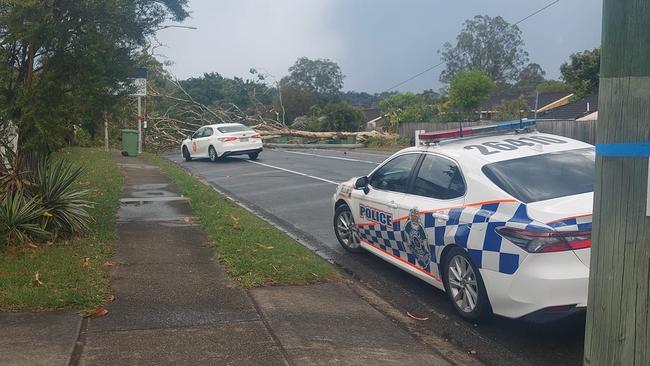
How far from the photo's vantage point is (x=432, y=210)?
20.1 feet

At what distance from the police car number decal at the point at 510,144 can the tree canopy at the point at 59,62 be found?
4658mm

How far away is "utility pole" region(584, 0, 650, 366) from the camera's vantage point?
216 cm

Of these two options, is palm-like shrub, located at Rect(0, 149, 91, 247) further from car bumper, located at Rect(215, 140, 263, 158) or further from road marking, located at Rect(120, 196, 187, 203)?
car bumper, located at Rect(215, 140, 263, 158)

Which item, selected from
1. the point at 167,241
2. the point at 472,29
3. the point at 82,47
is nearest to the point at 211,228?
the point at 167,241

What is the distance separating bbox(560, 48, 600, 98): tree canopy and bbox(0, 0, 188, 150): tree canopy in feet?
129

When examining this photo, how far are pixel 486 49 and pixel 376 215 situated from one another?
73.9 metres

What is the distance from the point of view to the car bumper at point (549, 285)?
4750 mm

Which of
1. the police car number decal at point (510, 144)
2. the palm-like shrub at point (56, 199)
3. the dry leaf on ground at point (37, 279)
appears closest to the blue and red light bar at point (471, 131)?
the police car number decal at point (510, 144)

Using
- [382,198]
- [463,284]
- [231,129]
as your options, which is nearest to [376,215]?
[382,198]

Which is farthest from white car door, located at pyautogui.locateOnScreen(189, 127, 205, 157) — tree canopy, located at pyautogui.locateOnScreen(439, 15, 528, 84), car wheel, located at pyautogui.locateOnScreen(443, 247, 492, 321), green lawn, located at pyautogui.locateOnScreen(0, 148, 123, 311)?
tree canopy, located at pyautogui.locateOnScreen(439, 15, 528, 84)

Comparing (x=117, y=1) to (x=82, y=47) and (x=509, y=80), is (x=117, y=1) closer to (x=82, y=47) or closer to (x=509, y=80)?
(x=82, y=47)

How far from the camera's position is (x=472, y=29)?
76.6 metres

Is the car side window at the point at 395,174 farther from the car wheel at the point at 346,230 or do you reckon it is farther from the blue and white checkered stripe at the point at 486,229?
the blue and white checkered stripe at the point at 486,229

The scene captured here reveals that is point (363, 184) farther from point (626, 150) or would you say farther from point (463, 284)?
point (626, 150)
